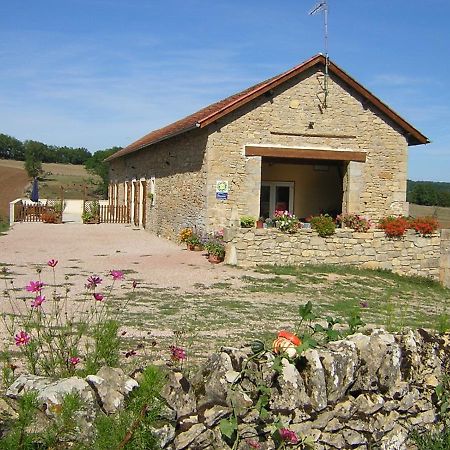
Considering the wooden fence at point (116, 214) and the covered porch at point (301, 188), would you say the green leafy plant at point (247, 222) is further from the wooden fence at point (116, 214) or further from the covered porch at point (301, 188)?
the wooden fence at point (116, 214)

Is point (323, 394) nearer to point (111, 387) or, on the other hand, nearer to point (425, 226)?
point (111, 387)

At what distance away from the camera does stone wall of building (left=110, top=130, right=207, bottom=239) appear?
17.6 m

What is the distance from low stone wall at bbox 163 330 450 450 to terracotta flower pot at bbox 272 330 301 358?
7cm

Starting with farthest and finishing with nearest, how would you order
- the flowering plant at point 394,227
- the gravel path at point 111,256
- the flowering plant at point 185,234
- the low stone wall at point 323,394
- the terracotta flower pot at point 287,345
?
the flowering plant at point 185,234 → the flowering plant at point 394,227 → the gravel path at point 111,256 → the terracotta flower pot at point 287,345 → the low stone wall at point 323,394

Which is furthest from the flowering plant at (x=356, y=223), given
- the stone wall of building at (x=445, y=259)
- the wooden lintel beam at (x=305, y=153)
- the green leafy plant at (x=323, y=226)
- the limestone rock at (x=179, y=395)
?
the limestone rock at (x=179, y=395)

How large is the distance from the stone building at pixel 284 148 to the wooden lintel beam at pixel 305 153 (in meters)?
0.03

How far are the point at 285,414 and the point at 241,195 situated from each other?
1376 centimetres

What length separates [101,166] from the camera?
51.3m

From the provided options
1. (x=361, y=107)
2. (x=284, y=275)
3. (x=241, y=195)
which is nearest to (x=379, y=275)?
(x=284, y=275)

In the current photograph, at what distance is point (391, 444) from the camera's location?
4.11 m

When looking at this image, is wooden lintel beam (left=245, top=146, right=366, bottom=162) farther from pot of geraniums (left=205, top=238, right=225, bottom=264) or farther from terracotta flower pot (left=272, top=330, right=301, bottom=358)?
terracotta flower pot (left=272, top=330, right=301, bottom=358)

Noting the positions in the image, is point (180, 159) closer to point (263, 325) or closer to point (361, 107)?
point (361, 107)

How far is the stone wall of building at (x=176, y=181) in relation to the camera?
57.8ft

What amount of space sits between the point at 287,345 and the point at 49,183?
55.8m
